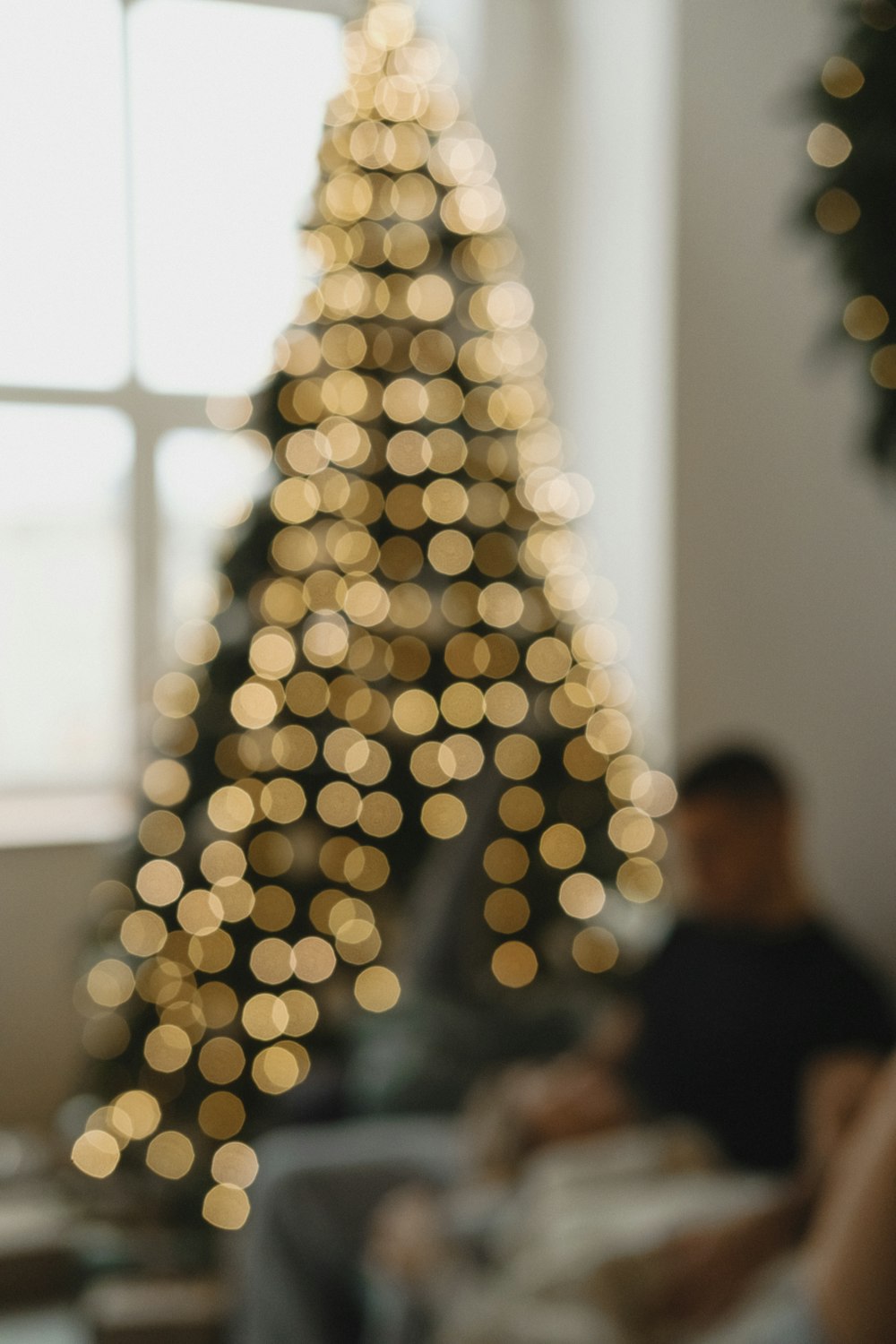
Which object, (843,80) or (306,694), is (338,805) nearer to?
(306,694)

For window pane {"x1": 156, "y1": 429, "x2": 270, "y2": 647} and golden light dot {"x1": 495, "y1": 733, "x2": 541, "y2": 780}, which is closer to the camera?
golden light dot {"x1": 495, "y1": 733, "x2": 541, "y2": 780}

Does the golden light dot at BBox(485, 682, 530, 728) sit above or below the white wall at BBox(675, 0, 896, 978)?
below

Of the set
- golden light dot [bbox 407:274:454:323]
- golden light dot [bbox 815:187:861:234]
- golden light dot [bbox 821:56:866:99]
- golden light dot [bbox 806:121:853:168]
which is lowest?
golden light dot [bbox 815:187:861:234]

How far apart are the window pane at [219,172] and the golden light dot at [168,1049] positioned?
7.43ft

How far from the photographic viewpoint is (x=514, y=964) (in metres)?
3.28

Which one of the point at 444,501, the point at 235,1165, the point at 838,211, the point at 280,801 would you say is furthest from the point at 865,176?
the point at 235,1165

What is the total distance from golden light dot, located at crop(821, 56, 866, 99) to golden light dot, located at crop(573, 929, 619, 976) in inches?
86.8

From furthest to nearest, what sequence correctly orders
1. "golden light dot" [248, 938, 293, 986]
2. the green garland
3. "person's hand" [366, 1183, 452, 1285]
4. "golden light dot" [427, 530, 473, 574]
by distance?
1. "golden light dot" [427, 530, 473, 574]
2. "golden light dot" [248, 938, 293, 986]
3. "person's hand" [366, 1183, 452, 1285]
4. the green garland

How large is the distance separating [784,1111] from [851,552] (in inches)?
63.2

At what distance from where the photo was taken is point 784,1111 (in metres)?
2.08

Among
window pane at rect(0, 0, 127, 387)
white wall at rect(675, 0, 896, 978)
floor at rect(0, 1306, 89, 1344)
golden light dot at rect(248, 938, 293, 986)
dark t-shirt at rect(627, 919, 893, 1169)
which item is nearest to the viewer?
dark t-shirt at rect(627, 919, 893, 1169)

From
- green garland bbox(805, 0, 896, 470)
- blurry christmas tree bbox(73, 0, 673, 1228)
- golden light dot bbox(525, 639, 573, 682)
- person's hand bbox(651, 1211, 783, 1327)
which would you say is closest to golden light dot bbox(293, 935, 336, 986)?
blurry christmas tree bbox(73, 0, 673, 1228)

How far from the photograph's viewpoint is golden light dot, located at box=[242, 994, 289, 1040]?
129 inches

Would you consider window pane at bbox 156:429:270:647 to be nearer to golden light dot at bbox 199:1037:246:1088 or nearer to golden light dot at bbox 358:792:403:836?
golden light dot at bbox 358:792:403:836
